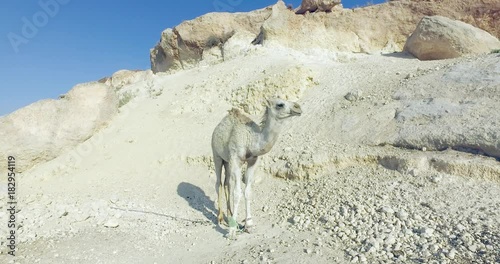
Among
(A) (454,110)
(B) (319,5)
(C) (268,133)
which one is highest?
(B) (319,5)

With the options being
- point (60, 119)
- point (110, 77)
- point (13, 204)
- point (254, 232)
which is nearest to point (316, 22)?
point (60, 119)

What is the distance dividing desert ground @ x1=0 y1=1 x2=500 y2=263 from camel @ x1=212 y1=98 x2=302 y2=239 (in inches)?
23.4

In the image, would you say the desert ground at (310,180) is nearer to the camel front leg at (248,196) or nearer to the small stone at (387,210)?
the small stone at (387,210)

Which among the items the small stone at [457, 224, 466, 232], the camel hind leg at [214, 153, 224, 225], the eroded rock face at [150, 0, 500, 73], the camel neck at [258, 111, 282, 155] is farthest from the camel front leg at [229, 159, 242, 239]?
the eroded rock face at [150, 0, 500, 73]

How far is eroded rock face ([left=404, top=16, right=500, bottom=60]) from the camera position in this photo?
10.4 m

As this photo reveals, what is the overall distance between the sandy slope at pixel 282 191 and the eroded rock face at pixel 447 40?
1.21m

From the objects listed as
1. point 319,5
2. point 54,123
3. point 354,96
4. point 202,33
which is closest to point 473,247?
point 354,96

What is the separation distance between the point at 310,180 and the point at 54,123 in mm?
7486

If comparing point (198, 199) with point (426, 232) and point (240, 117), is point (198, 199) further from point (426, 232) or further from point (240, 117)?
point (426, 232)

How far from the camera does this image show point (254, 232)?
211 inches

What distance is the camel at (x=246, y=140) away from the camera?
4852mm

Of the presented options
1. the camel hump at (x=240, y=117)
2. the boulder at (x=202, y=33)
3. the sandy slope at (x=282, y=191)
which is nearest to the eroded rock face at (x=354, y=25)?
the boulder at (x=202, y=33)

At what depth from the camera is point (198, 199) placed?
7102mm

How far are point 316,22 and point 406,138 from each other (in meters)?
9.83
